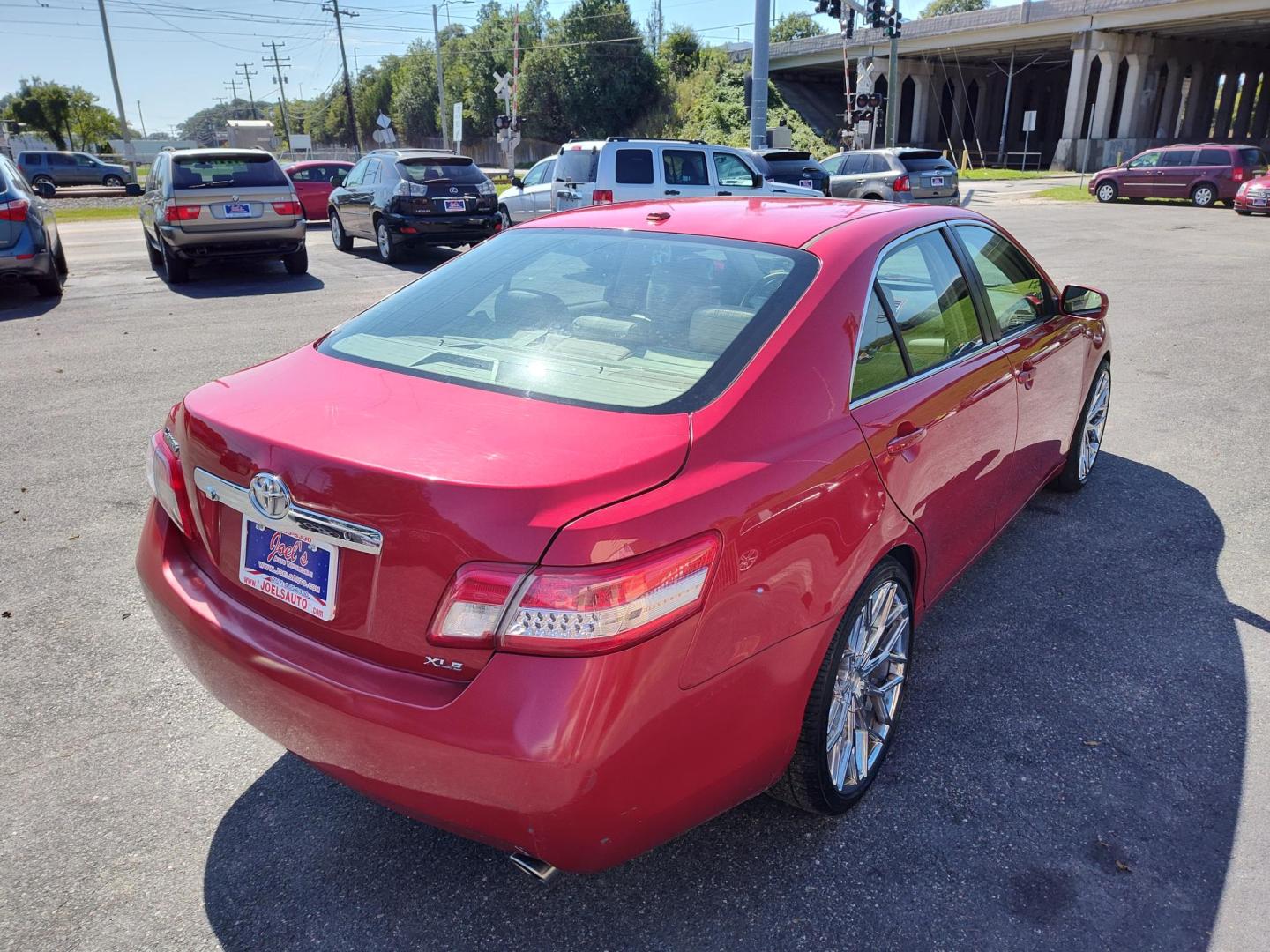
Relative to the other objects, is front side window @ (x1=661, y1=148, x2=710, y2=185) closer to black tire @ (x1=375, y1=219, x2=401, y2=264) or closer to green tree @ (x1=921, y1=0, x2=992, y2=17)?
black tire @ (x1=375, y1=219, x2=401, y2=264)

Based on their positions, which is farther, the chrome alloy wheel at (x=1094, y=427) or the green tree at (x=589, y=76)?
the green tree at (x=589, y=76)

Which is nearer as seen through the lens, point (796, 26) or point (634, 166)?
point (634, 166)

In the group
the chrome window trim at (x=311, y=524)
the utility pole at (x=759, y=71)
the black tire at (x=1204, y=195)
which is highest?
the utility pole at (x=759, y=71)

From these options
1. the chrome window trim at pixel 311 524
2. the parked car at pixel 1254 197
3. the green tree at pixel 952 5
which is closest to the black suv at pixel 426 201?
the chrome window trim at pixel 311 524

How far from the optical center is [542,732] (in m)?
1.80

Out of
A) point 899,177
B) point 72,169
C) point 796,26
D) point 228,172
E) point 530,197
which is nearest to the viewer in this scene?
Result: point 228,172

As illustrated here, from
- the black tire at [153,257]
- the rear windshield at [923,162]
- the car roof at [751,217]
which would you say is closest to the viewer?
the car roof at [751,217]

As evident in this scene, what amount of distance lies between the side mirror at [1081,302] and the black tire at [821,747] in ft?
7.49

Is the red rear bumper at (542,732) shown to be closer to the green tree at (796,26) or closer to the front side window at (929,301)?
the front side window at (929,301)

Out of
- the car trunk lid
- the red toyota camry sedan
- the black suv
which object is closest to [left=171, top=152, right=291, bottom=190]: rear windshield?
the black suv

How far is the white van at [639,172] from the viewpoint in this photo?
13.9 m

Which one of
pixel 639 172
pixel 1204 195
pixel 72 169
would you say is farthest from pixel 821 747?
pixel 72 169

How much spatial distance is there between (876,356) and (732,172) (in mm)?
13061

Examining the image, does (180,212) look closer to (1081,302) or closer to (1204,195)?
(1081,302)
